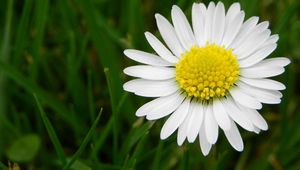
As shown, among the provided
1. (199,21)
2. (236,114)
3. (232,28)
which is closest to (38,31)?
(199,21)

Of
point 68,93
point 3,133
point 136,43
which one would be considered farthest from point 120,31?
point 3,133

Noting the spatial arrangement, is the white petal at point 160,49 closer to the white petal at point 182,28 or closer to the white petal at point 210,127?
the white petal at point 182,28

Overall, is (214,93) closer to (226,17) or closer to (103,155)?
(226,17)

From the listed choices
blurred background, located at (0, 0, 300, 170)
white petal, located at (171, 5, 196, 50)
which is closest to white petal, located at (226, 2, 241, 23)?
white petal, located at (171, 5, 196, 50)

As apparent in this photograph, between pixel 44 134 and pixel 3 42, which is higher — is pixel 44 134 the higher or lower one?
the lower one

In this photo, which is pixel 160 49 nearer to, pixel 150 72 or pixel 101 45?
pixel 150 72

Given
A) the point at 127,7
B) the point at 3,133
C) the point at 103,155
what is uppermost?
the point at 127,7

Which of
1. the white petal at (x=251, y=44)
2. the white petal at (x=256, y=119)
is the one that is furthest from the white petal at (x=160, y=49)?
the white petal at (x=256, y=119)
